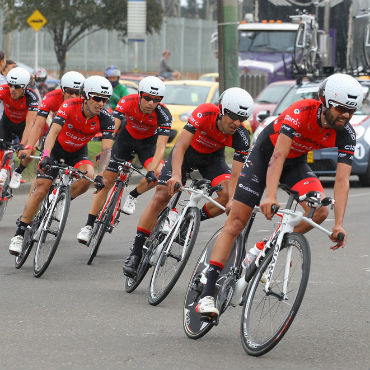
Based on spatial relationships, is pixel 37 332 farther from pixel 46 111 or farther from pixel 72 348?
pixel 46 111

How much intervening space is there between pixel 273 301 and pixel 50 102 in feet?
19.6

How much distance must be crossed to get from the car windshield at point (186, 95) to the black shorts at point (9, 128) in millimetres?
11122

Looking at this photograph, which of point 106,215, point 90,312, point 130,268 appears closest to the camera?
point 90,312

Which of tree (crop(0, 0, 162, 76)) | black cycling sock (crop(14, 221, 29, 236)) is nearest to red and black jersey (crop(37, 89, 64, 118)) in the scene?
black cycling sock (crop(14, 221, 29, 236))

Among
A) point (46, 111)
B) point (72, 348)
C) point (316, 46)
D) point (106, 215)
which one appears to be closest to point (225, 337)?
point (72, 348)

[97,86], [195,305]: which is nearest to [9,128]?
[97,86]

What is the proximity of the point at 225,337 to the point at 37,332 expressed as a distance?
121cm

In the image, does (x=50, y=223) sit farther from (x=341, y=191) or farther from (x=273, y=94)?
(x=273, y=94)

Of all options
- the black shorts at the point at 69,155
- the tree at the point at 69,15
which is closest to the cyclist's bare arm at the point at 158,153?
the black shorts at the point at 69,155

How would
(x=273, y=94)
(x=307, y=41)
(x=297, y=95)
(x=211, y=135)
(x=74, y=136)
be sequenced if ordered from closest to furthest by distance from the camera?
1. (x=211, y=135)
2. (x=74, y=136)
3. (x=297, y=95)
4. (x=307, y=41)
5. (x=273, y=94)

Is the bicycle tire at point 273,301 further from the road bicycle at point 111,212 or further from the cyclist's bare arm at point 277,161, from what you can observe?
the road bicycle at point 111,212

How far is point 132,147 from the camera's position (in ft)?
38.2

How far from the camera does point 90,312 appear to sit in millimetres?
8203

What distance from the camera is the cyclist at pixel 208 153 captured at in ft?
27.3
